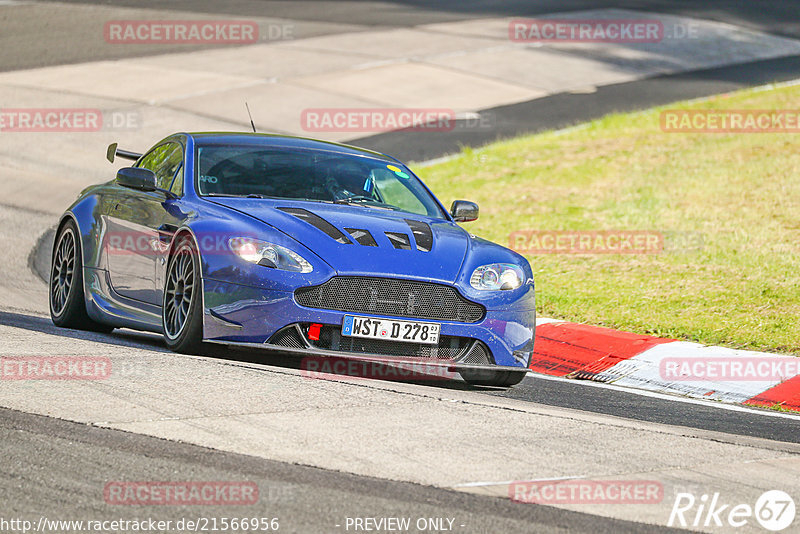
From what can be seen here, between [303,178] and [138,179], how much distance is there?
1067mm

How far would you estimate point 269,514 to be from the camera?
435cm

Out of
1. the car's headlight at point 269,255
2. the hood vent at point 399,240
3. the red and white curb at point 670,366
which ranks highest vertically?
the hood vent at point 399,240

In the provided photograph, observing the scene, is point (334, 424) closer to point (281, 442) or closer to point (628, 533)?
point (281, 442)

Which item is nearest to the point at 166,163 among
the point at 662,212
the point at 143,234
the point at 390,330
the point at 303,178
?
the point at 143,234

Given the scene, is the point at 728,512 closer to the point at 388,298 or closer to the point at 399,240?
the point at 388,298

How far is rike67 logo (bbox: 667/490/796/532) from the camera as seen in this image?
15.3 ft

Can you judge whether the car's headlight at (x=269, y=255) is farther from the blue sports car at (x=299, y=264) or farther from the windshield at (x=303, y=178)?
the windshield at (x=303, y=178)

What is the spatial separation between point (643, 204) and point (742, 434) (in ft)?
25.6

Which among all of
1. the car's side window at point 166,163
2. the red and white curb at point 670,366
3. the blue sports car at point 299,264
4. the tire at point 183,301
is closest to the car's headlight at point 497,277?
the blue sports car at point 299,264

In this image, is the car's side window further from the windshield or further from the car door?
the windshield

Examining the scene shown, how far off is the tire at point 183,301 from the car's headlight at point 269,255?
0.96 feet

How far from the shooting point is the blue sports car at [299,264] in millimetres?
6848

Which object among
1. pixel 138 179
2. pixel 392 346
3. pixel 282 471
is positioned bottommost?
pixel 282 471

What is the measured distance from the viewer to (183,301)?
7.22 metres
